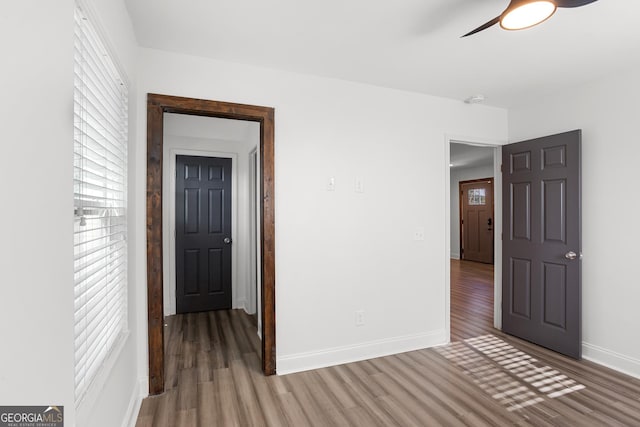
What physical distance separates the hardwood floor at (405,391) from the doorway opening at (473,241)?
2.31 feet

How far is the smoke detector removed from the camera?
3.25 meters

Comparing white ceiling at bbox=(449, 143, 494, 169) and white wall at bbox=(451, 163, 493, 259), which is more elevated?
white ceiling at bbox=(449, 143, 494, 169)

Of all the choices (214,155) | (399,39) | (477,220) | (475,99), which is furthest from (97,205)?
(477,220)

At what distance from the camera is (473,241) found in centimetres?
877

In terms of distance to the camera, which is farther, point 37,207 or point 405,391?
point 405,391

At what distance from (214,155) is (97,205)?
3076 mm

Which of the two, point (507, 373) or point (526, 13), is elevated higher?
point (526, 13)

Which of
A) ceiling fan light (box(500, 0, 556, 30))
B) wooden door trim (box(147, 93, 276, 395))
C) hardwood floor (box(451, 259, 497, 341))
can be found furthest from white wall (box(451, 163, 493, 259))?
ceiling fan light (box(500, 0, 556, 30))

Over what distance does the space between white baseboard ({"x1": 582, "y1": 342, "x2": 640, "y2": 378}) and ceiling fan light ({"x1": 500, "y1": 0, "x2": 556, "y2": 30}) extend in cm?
282

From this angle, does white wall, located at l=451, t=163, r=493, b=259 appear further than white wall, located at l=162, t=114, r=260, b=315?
Yes

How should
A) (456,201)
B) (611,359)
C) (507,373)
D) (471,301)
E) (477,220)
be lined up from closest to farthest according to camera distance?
(507,373), (611,359), (471,301), (477,220), (456,201)

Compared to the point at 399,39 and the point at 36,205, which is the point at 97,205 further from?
the point at 399,39

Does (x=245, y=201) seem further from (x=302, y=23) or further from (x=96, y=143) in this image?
(x=96, y=143)

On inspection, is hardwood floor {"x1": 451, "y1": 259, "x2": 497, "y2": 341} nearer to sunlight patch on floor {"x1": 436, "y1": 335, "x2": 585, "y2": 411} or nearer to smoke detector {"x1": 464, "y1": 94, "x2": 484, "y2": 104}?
sunlight patch on floor {"x1": 436, "y1": 335, "x2": 585, "y2": 411}
